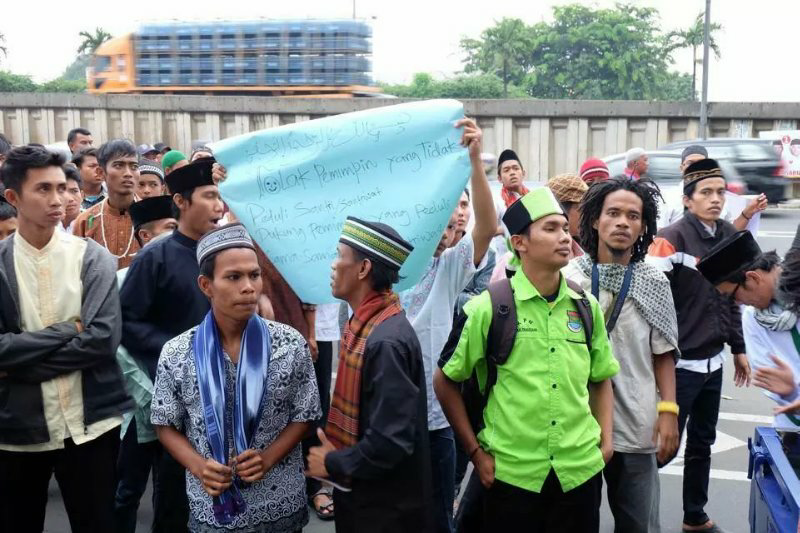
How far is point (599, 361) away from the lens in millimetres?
3369

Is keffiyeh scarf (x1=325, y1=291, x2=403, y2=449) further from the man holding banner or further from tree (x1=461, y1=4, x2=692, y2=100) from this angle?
tree (x1=461, y1=4, x2=692, y2=100)

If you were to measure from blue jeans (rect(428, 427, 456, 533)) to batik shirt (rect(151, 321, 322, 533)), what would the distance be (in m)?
0.92

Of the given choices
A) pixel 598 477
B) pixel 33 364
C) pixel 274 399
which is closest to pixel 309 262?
pixel 274 399

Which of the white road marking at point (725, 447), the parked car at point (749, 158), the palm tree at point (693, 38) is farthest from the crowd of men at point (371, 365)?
the palm tree at point (693, 38)

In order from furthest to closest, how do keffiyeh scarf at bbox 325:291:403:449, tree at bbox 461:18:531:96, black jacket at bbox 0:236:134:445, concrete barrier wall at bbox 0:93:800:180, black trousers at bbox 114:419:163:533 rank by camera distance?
tree at bbox 461:18:531:96, concrete barrier wall at bbox 0:93:800:180, black trousers at bbox 114:419:163:533, black jacket at bbox 0:236:134:445, keffiyeh scarf at bbox 325:291:403:449

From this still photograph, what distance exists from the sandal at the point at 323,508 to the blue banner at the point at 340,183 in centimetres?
177

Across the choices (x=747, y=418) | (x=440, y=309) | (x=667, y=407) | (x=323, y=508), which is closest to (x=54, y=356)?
(x=440, y=309)

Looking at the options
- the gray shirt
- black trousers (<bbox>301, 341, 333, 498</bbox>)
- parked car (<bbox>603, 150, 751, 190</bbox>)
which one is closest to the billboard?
parked car (<bbox>603, 150, 751, 190</bbox>)

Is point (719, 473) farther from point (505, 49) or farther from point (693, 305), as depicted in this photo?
point (505, 49)

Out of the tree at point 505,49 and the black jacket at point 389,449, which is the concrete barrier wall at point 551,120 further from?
the tree at point 505,49

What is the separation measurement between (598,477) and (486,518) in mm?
452

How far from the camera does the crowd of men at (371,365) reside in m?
3.05

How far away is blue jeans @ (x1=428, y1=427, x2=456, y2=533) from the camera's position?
13.1ft

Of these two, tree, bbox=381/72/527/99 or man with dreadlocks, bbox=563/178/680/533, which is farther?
tree, bbox=381/72/527/99
